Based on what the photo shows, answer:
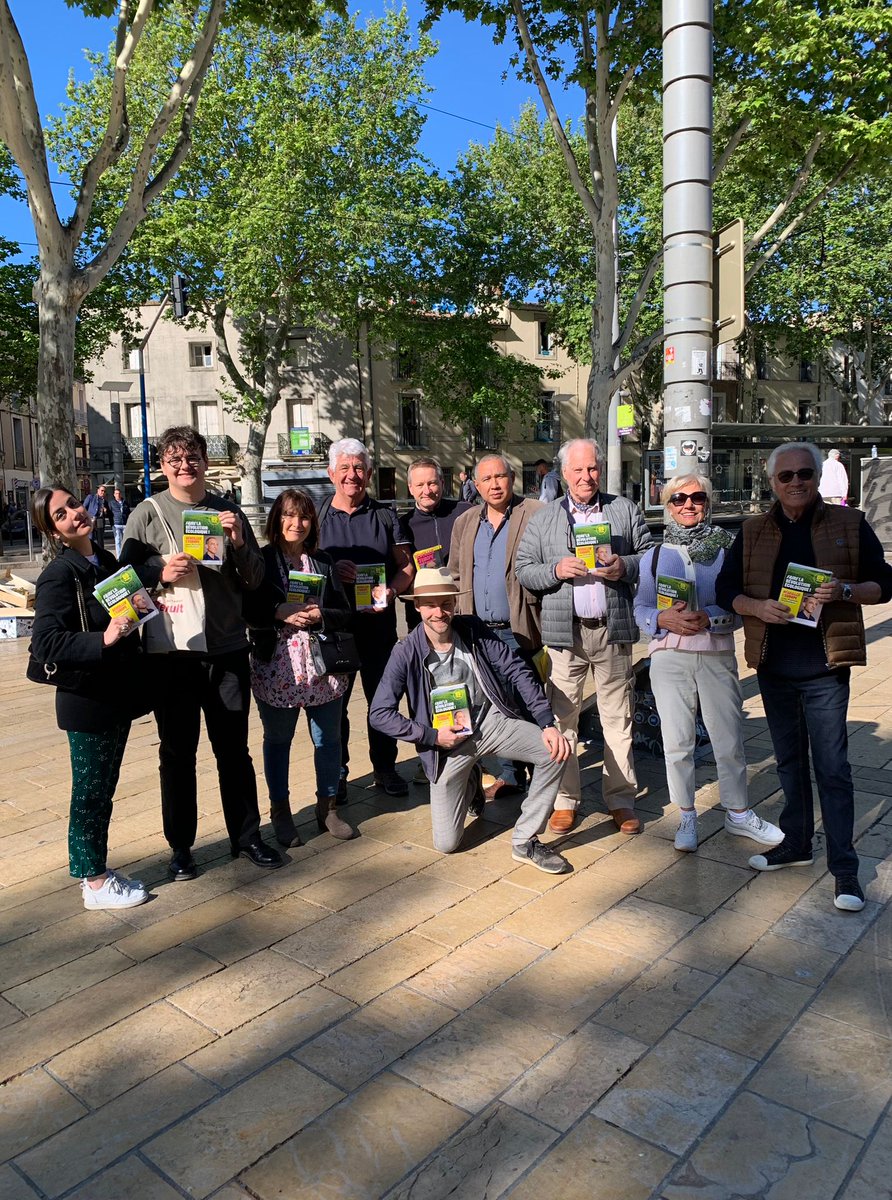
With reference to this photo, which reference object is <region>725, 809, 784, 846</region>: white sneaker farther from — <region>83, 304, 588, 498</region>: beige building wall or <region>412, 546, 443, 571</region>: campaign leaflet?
<region>83, 304, 588, 498</region>: beige building wall

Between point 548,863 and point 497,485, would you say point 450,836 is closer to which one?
point 548,863

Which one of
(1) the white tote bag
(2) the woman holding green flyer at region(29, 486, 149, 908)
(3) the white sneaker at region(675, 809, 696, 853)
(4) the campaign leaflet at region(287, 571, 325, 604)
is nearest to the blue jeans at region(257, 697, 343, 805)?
(4) the campaign leaflet at region(287, 571, 325, 604)

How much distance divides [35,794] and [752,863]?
161 inches

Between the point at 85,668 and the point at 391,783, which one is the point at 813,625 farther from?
the point at 85,668

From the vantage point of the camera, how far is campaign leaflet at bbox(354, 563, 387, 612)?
482cm

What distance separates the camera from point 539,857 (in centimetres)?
404

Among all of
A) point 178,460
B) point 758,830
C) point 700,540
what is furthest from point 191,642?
point 758,830

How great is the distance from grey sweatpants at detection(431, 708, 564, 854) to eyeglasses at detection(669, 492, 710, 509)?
124 cm

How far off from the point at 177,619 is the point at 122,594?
0.46 metres

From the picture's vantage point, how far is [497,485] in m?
4.79

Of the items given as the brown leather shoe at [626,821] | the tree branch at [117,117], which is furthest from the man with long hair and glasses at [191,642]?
the tree branch at [117,117]

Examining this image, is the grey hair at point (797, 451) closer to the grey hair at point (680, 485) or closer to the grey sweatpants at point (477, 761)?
the grey hair at point (680, 485)

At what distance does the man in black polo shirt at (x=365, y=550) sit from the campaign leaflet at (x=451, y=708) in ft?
2.71

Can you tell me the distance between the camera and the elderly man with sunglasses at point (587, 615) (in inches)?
173
